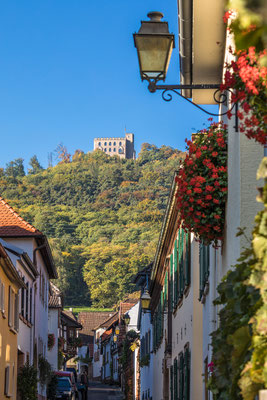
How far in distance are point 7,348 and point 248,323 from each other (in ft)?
59.6

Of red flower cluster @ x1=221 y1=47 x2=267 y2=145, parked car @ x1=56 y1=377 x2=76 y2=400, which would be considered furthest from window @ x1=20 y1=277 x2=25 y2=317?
red flower cluster @ x1=221 y1=47 x2=267 y2=145

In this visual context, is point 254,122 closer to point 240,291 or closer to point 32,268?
point 240,291

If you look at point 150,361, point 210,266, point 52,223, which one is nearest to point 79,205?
point 52,223

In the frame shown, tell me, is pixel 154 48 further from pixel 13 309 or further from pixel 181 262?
pixel 13 309

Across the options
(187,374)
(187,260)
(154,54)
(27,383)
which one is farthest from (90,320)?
(154,54)

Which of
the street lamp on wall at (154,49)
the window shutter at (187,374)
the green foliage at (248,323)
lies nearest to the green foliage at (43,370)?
the window shutter at (187,374)

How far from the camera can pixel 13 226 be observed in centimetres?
2983

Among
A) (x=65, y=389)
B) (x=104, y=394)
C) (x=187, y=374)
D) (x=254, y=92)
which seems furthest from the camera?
(x=104, y=394)

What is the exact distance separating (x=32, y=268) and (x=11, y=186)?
102967mm

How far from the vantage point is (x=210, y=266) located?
10.6 meters

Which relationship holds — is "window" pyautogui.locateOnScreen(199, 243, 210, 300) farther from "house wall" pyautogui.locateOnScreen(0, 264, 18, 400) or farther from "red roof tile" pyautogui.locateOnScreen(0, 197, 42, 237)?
"red roof tile" pyautogui.locateOnScreen(0, 197, 42, 237)

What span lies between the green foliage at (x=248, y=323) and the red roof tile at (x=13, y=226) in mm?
24467

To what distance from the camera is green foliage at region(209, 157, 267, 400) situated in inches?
144

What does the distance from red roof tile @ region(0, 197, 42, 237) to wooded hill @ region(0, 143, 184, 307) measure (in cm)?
6410
